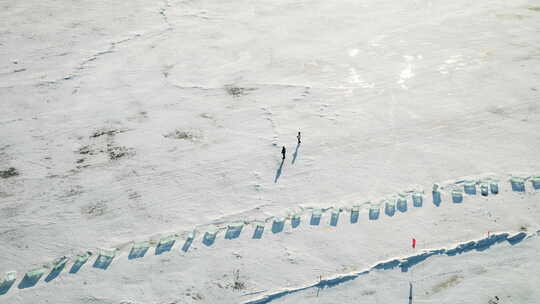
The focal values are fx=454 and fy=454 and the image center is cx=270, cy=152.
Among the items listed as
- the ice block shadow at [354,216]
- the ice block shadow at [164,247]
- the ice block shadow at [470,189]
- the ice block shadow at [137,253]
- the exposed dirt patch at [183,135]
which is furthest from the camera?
the exposed dirt patch at [183,135]

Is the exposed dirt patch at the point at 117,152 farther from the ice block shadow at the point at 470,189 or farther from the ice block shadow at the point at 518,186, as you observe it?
the ice block shadow at the point at 518,186

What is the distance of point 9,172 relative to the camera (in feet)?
74.4

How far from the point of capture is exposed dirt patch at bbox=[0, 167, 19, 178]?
22.5 m

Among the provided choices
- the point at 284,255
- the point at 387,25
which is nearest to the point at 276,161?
the point at 284,255

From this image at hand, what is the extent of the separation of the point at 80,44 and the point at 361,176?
24.1 m

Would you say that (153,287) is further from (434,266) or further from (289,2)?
(289,2)

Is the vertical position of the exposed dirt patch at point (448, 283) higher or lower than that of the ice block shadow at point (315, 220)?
lower

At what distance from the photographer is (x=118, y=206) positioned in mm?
20578

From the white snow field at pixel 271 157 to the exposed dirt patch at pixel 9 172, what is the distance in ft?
0.28

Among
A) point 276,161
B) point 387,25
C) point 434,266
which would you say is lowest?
point 434,266

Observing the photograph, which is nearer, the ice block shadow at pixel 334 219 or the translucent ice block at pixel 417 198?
the ice block shadow at pixel 334 219

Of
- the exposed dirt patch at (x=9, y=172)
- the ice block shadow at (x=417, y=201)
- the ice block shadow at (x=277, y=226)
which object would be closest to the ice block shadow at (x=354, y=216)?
the ice block shadow at (x=417, y=201)

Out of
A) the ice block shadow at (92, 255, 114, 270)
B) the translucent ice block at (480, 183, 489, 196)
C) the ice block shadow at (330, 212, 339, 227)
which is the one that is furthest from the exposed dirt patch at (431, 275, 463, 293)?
the ice block shadow at (92, 255, 114, 270)

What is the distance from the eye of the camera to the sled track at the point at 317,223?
17.3 meters
